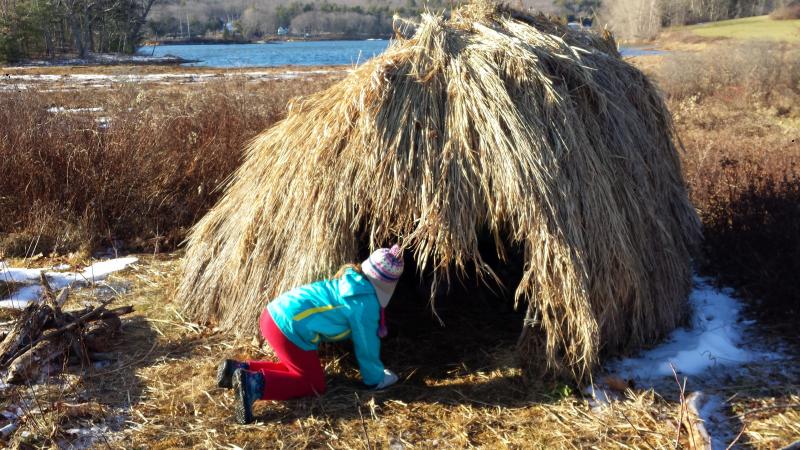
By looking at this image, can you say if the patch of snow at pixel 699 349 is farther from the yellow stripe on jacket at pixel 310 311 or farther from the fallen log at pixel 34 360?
the fallen log at pixel 34 360

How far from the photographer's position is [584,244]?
430 centimetres

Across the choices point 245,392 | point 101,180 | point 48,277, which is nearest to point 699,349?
point 245,392

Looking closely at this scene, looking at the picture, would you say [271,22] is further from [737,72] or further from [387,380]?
[387,380]

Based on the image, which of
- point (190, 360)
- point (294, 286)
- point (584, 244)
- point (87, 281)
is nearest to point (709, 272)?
point (584, 244)

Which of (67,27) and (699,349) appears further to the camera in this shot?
(67,27)

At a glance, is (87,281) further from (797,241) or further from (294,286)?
(797,241)

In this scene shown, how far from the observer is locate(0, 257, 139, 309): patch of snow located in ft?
19.6

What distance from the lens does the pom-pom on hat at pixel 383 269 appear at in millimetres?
4043

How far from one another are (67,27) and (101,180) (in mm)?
48072

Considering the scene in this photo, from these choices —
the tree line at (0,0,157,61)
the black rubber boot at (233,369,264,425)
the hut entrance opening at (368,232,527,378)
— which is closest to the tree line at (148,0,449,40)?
the tree line at (0,0,157,61)

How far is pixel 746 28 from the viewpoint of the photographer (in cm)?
2916

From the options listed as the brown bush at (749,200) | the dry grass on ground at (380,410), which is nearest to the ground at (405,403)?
the dry grass on ground at (380,410)

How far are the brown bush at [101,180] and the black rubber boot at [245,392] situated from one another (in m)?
3.79

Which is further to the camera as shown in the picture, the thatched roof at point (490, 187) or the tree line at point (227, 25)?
the tree line at point (227, 25)
